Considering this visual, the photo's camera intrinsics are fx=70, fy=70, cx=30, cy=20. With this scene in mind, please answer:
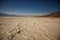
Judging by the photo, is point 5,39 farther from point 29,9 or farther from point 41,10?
point 41,10

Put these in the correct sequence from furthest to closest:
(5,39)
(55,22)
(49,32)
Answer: (55,22)
(49,32)
(5,39)

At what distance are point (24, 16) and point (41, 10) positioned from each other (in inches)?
12.9

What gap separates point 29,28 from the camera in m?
1.17

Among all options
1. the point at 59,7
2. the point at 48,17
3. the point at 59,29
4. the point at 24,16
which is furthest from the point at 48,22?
the point at 24,16

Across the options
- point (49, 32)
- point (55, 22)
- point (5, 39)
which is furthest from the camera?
point (55, 22)

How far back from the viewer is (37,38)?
993 millimetres

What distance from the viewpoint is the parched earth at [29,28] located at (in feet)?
3.33

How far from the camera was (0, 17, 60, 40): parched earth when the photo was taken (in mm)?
1016

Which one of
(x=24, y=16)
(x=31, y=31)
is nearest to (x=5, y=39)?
(x=31, y=31)

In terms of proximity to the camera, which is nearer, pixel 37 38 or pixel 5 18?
pixel 37 38

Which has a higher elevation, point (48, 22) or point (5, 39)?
point (48, 22)

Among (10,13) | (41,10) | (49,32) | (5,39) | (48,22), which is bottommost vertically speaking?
(5,39)

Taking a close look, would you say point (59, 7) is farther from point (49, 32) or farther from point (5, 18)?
point (5, 18)

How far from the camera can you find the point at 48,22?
50.2 inches
